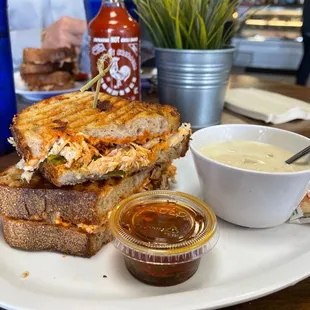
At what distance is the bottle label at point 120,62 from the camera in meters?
1.86

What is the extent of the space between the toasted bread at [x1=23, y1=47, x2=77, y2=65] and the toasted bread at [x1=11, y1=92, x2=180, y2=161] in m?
1.27

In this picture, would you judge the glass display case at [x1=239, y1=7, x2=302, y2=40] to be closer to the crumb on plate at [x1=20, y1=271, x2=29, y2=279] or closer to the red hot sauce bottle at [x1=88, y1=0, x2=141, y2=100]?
the red hot sauce bottle at [x1=88, y1=0, x2=141, y2=100]

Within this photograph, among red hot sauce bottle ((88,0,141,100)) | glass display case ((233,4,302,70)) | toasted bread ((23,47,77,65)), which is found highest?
red hot sauce bottle ((88,0,141,100))

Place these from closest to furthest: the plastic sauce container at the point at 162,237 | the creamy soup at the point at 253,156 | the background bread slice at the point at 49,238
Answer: the plastic sauce container at the point at 162,237 → the background bread slice at the point at 49,238 → the creamy soup at the point at 253,156

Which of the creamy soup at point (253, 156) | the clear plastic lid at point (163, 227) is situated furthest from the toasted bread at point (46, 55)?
the clear plastic lid at point (163, 227)

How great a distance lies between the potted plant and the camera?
6.21 feet

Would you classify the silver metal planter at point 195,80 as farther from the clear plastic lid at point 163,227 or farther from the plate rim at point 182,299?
the plate rim at point 182,299

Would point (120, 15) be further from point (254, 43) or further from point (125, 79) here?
point (254, 43)

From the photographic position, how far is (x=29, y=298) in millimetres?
819

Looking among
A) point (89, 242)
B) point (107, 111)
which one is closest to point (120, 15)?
point (107, 111)

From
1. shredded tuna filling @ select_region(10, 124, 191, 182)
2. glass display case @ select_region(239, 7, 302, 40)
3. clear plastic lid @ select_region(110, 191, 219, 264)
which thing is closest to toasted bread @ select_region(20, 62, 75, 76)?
shredded tuna filling @ select_region(10, 124, 191, 182)

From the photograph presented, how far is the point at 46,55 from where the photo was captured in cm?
257

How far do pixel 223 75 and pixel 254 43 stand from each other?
6.44 m

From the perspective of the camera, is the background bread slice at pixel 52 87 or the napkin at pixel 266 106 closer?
the napkin at pixel 266 106
